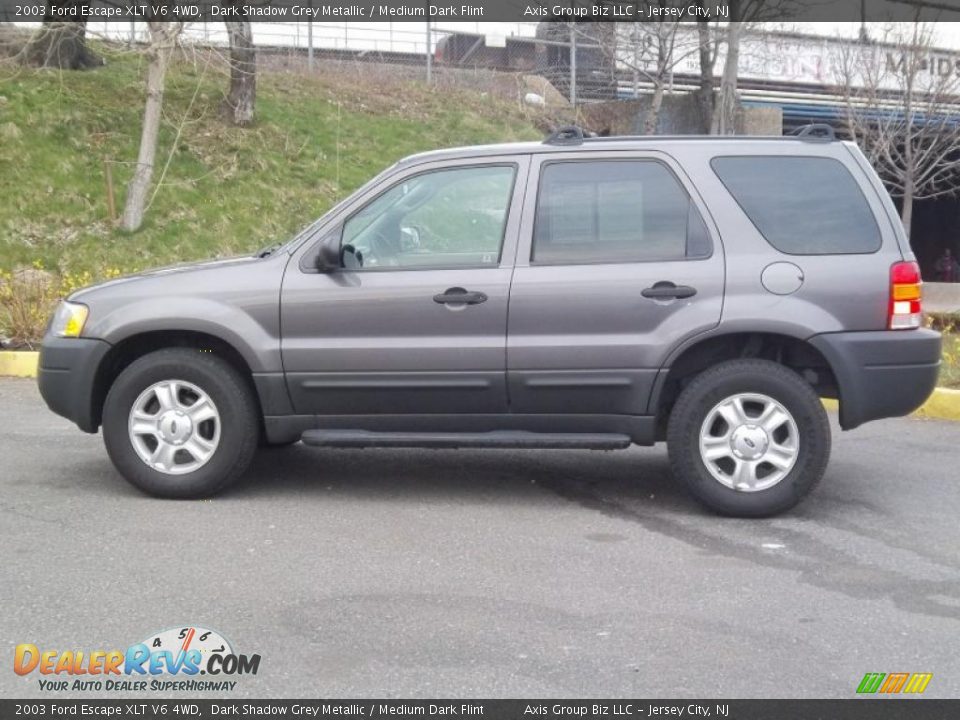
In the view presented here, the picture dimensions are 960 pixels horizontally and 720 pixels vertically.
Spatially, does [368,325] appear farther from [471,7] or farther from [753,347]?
[471,7]

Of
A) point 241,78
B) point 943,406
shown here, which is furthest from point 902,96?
point 943,406

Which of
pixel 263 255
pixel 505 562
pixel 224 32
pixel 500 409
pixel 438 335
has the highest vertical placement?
pixel 224 32

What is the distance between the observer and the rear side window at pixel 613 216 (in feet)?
18.7

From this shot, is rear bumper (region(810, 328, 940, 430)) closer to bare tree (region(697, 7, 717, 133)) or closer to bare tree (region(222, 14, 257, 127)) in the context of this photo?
bare tree (region(697, 7, 717, 133))

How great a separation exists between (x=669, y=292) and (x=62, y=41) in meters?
16.9

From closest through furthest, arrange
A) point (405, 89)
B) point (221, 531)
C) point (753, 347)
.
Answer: point (221, 531), point (753, 347), point (405, 89)

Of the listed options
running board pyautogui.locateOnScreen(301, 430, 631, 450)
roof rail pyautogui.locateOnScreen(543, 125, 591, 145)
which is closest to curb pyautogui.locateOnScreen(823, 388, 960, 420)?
running board pyautogui.locateOnScreen(301, 430, 631, 450)

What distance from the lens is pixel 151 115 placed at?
15820 mm

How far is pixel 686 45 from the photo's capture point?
60.0 ft

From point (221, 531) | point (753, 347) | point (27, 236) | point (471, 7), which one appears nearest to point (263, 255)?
point (221, 531)

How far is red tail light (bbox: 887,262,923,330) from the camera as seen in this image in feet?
18.1

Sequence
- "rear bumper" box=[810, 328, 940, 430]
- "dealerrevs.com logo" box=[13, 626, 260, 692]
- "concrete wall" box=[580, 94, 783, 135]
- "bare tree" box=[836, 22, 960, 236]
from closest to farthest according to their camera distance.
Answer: "dealerrevs.com logo" box=[13, 626, 260, 692], "rear bumper" box=[810, 328, 940, 430], "bare tree" box=[836, 22, 960, 236], "concrete wall" box=[580, 94, 783, 135]

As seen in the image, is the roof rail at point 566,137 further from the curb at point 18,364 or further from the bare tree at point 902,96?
the bare tree at point 902,96

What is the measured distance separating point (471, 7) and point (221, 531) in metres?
16.3
